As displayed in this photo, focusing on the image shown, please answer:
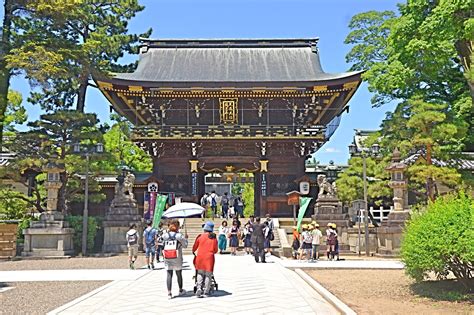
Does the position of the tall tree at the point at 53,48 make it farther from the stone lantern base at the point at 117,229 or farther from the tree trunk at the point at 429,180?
Answer: the tree trunk at the point at 429,180

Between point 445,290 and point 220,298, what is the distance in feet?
16.3

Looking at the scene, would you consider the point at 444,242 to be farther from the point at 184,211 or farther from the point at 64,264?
the point at 64,264

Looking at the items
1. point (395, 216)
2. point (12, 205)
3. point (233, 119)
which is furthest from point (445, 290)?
point (233, 119)

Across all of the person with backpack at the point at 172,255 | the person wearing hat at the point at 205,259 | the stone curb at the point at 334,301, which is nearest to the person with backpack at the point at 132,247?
the person with backpack at the point at 172,255

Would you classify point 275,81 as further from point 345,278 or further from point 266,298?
point 266,298

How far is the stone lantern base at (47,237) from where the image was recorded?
71.5 feet

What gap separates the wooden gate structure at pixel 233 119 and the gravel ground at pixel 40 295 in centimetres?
1814

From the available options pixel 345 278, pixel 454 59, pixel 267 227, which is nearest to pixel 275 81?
pixel 454 59

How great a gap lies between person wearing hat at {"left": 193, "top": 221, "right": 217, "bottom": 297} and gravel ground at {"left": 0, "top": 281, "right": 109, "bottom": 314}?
2.86 metres

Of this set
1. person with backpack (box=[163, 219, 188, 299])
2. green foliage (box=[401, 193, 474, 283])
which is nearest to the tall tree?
person with backpack (box=[163, 219, 188, 299])

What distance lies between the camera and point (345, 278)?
1366 centimetres

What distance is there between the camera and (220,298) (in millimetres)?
10078

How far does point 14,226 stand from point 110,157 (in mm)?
5905

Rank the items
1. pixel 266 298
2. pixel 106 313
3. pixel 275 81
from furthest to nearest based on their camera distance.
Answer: pixel 275 81, pixel 266 298, pixel 106 313
